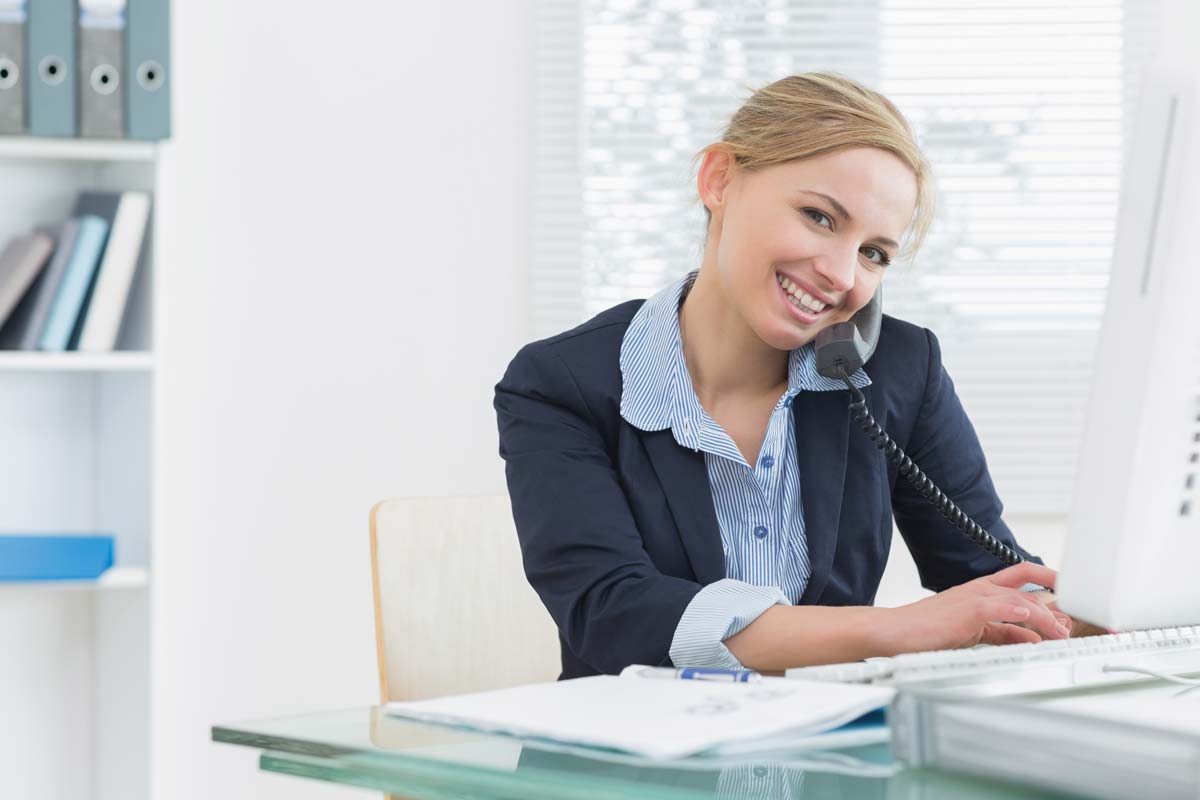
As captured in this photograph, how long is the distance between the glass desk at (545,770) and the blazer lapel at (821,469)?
0.66 meters

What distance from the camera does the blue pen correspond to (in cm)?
91

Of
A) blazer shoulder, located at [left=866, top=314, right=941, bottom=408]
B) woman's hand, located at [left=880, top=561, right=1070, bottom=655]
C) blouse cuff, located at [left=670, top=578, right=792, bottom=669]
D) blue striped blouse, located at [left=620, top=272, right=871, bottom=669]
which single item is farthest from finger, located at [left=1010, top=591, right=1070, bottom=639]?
blazer shoulder, located at [left=866, top=314, right=941, bottom=408]

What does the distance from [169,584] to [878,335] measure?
1.65m

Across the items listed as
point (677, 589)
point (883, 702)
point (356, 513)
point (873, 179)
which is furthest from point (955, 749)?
point (356, 513)

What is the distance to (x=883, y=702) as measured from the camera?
2.65ft

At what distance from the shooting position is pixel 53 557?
2.27 meters

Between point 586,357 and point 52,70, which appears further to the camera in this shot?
point 52,70

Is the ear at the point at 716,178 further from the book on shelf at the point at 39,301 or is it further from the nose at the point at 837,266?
the book on shelf at the point at 39,301

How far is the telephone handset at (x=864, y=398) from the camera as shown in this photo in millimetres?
1444

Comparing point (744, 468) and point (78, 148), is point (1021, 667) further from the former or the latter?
point (78, 148)

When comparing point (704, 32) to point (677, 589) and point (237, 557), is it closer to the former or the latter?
point (237, 557)

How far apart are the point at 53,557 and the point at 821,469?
1.43 meters

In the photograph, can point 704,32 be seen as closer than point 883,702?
No

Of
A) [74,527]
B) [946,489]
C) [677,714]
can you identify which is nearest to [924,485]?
[946,489]
